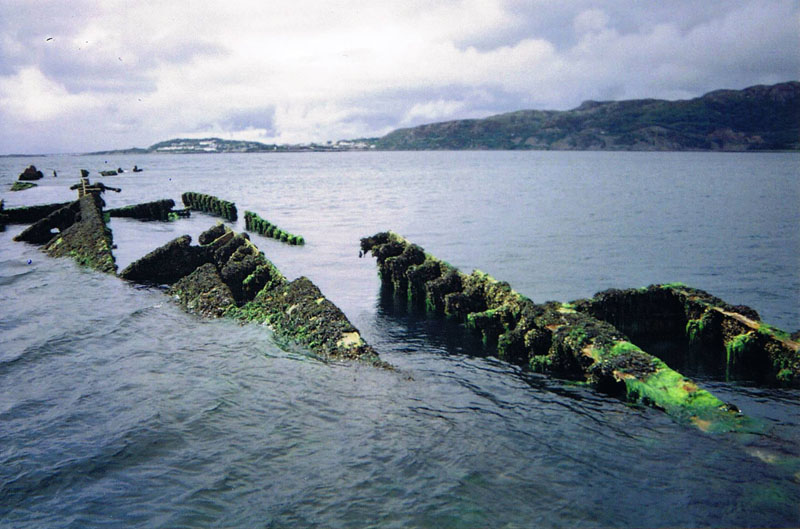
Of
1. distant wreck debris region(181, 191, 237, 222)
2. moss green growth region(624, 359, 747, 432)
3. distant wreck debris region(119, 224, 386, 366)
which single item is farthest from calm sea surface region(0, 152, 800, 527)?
distant wreck debris region(181, 191, 237, 222)

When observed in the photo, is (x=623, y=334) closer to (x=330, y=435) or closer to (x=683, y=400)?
(x=683, y=400)

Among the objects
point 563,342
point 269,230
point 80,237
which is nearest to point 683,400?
point 563,342

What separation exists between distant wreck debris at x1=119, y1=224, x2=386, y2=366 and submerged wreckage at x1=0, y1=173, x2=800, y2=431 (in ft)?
0.16

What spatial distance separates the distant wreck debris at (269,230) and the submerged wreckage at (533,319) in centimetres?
1335

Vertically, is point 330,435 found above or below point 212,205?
below

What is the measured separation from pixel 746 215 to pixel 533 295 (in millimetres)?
48507

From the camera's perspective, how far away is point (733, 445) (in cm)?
1187

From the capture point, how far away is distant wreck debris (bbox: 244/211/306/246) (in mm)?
42809

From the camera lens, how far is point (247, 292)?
23.4m

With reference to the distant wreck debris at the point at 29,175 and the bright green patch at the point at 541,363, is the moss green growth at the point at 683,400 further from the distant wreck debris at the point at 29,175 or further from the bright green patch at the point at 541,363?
the distant wreck debris at the point at 29,175

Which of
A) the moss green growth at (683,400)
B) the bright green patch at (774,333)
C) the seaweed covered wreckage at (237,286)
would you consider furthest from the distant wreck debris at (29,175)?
the bright green patch at (774,333)

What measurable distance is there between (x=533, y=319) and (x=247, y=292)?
12.0 metres

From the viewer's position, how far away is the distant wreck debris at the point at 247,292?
683 inches

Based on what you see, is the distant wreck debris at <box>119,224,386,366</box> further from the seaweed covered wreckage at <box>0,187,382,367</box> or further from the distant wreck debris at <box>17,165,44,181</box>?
the distant wreck debris at <box>17,165,44,181</box>
